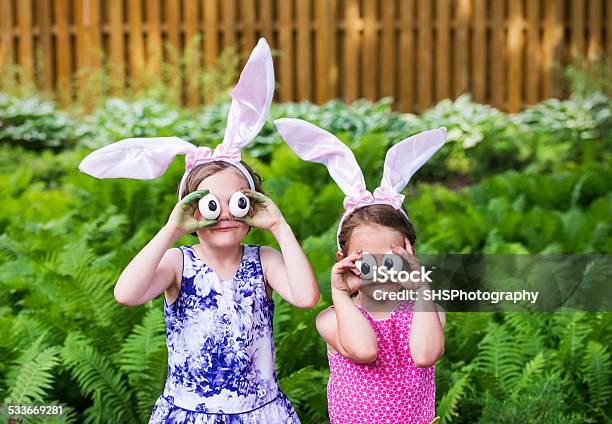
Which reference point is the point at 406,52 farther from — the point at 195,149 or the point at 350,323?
the point at 350,323

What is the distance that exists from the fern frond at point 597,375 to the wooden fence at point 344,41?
9213 millimetres

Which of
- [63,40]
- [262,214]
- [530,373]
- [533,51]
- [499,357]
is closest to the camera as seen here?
[262,214]

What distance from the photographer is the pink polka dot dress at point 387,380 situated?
2.16 meters

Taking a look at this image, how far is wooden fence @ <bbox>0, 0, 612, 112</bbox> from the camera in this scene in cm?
1239

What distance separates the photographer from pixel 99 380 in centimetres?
323

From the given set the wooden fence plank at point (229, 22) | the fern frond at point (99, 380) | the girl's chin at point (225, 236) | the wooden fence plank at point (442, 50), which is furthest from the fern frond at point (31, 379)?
the wooden fence plank at point (442, 50)

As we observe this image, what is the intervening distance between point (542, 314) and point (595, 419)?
0.80 m

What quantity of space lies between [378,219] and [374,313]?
0.24 metres

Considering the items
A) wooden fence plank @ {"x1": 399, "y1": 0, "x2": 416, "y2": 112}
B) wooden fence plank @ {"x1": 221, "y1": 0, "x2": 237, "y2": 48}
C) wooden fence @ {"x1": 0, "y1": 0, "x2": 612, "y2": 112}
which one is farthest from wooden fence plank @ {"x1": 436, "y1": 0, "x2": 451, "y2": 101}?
wooden fence plank @ {"x1": 221, "y1": 0, "x2": 237, "y2": 48}

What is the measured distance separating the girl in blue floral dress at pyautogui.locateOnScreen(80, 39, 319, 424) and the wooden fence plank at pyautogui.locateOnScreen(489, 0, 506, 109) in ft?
36.8

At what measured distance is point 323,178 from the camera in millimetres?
6758

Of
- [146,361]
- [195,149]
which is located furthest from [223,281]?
[146,361]

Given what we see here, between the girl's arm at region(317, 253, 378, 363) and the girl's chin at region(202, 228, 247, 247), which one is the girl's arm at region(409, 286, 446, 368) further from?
the girl's chin at region(202, 228, 247, 247)

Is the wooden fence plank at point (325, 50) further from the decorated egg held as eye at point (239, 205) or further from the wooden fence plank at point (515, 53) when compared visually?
the decorated egg held as eye at point (239, 205)
